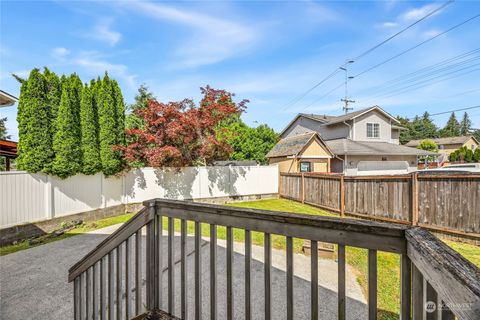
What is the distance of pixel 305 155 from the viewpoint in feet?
50.4

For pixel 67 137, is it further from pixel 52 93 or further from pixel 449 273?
pixel 449 273

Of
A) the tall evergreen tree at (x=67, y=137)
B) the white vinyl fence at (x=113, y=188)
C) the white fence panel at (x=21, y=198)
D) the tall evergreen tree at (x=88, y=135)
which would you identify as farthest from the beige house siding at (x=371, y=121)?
the white fence panel at (x=21, y=198)

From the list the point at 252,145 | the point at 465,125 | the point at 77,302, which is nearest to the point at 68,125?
the point at 77,302

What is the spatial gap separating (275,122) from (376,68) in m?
12.8

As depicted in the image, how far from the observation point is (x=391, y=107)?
28391mm

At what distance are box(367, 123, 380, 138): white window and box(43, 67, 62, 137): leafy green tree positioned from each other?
67.8 ft

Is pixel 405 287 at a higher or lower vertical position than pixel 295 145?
→ lower

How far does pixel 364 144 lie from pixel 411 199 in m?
13.9

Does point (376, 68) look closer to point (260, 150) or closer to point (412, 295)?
point (260, 150)

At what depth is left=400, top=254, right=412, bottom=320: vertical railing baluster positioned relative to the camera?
1.05 meters

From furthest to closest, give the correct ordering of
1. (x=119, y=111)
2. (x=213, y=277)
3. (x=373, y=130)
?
(x=373, y=130), (x=119, y=111), (x=213, y=277)

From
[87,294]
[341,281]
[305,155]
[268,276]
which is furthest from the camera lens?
[305,155]

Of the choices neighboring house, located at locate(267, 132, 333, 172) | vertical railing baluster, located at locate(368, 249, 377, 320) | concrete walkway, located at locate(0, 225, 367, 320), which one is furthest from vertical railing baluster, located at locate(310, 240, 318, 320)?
neighboring house, located at locate(267, 132, 333, 172)

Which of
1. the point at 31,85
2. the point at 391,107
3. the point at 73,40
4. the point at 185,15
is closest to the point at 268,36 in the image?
the point at 185,15
